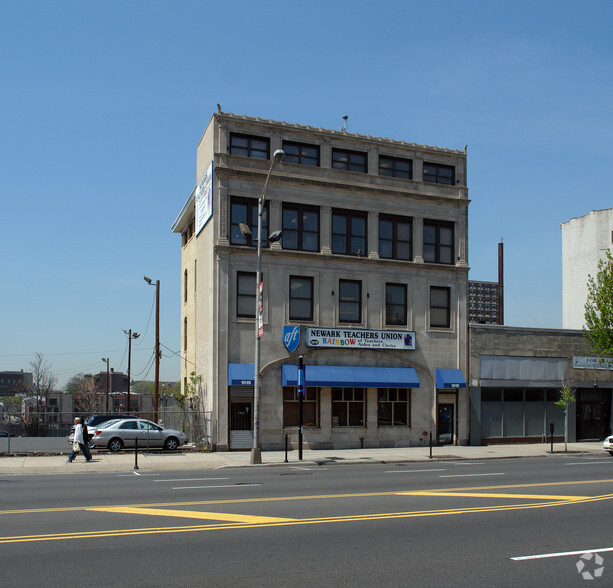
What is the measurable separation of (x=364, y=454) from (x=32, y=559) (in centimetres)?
2143

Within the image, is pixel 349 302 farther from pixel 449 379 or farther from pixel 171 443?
pixel 171 443

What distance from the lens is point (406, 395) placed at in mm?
33406

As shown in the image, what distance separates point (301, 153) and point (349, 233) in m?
4.48

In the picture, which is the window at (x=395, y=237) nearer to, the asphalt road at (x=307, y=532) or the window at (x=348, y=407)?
the window at (x=348, y=407)

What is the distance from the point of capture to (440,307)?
34.8m

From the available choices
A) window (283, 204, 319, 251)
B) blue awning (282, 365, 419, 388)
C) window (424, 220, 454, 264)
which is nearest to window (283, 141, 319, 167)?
window (283, 204, 319, 251)

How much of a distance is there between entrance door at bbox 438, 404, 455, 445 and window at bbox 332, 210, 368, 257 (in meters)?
8.78

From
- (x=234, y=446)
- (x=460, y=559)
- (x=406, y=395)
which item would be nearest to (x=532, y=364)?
(x=406, y=395)

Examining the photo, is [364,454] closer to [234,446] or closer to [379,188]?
[234,446]

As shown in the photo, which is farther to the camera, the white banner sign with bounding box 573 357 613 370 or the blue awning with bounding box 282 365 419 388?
the white banner sign with bounding box 573 357 613 370

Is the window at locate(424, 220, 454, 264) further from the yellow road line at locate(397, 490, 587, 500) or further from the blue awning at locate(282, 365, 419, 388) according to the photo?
the yellow road line at locate(397, 490, 587, 500)

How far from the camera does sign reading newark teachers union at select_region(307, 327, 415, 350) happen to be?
3172 centimetres

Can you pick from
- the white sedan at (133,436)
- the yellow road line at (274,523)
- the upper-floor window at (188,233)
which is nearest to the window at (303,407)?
the white sedan at (133,436)

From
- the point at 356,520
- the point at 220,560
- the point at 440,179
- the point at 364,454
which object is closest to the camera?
the point at 220,560
